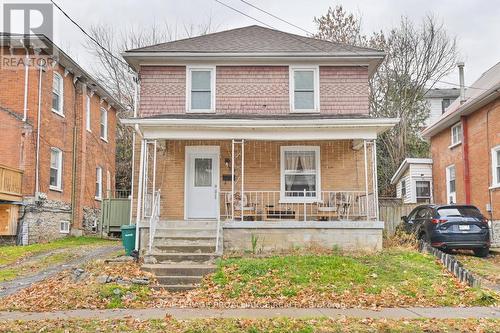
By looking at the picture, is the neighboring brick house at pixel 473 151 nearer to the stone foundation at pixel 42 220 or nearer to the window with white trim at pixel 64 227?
the stone foundation at pixel 42 220

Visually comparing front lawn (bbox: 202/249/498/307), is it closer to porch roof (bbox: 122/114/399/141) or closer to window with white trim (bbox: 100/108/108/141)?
porch roof (bbox: 122/114/399/141)

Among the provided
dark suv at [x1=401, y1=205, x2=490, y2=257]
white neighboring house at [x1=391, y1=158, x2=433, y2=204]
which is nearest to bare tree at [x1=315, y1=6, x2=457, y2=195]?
white neighboring house at [x1=391, y1=158, x2=433, y2=204]

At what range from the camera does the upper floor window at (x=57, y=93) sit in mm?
19870

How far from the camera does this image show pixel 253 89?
15.4 meters

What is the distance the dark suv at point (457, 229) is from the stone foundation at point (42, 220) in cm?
1373

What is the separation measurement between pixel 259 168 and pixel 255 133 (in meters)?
1.87

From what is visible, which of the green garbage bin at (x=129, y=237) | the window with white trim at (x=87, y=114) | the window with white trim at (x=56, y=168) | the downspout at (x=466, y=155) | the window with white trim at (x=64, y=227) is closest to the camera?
the green garbage bin at (x=129, y=237)

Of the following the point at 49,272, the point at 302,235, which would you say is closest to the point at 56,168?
the point at 49,272

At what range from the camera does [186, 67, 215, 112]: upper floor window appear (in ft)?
50.5

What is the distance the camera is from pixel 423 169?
24188 mm

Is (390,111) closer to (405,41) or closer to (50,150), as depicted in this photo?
(405,41)

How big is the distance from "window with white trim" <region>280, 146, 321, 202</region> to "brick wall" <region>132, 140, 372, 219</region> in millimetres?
160

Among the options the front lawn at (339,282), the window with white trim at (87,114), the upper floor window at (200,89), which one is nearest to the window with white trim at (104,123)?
the window with white trim at (87,114)

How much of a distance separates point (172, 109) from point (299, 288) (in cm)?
818
